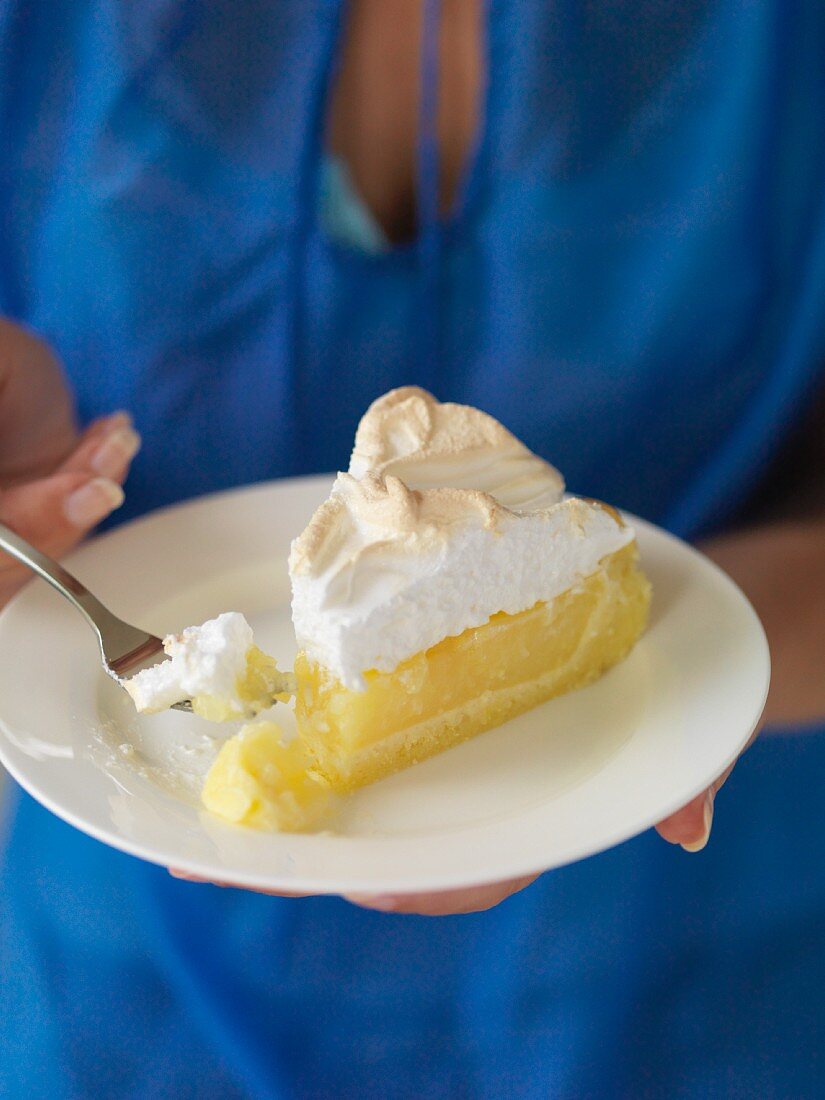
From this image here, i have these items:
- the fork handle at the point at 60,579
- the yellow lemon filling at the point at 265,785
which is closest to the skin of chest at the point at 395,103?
the fork handle at the point at 60,579

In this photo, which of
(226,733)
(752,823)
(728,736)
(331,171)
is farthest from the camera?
(331,171)

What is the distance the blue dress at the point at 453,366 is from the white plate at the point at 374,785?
314mm

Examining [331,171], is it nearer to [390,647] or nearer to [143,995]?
[390,647]

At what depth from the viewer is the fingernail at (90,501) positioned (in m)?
1.60

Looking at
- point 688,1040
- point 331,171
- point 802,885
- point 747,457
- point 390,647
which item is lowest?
point 688,1040

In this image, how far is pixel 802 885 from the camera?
1556 millimetres

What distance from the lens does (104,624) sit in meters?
1.46

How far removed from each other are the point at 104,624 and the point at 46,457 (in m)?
0.55

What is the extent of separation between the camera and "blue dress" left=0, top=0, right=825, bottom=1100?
150cm

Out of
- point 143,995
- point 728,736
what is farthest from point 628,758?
point 143,995

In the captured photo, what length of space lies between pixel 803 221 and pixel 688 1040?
56.9 inches

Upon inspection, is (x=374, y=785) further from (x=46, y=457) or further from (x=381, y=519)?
(x=46, y=457)

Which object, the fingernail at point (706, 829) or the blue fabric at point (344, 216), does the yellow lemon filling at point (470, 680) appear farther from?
the blue fabric at point (344, 216)

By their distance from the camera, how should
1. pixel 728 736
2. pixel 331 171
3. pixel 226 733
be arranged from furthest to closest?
pixel 331 171
pixel 226 733
pixel 728 736
